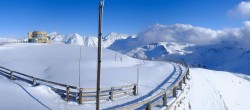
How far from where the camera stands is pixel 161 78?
39.7 meters

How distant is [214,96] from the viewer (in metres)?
37.7

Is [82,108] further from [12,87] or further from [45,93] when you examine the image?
[12,87]

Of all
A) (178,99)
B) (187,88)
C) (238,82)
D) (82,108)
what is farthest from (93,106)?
(238,82)

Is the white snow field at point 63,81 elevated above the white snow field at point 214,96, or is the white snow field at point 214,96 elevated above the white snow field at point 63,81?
the white snow field at point 63,81

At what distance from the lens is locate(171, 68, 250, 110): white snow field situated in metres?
29.0

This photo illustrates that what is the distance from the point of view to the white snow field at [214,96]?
29.0 m

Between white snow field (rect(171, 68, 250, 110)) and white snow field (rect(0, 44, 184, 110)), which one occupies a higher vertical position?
white snow field (rect(0, 44, 184, 110))

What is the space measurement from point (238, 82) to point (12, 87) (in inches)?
1612

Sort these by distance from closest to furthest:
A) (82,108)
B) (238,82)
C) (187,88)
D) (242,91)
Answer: (82,108) → (187,88) → (242,91) → (238,82)

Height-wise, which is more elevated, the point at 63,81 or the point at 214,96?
the point at 63,81

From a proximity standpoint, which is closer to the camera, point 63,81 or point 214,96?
point 63,81

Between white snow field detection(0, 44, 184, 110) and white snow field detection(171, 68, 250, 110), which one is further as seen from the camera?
white snow field detection(171, 68, 250, 110)

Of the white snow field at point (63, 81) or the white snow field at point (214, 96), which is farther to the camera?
the white snow field at point (214, 96)

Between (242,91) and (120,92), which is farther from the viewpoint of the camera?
(242,91)
